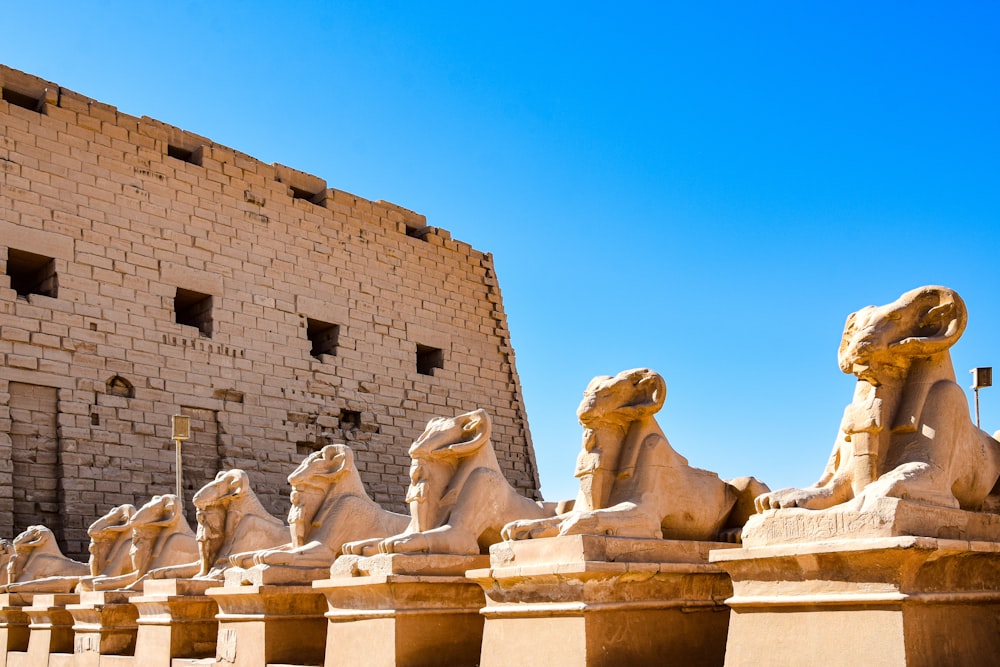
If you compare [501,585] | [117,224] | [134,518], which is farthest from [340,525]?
[117,224]

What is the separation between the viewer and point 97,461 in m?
13.0

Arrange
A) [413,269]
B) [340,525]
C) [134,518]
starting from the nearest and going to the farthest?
[340,525] → [134,518] → [413,269]

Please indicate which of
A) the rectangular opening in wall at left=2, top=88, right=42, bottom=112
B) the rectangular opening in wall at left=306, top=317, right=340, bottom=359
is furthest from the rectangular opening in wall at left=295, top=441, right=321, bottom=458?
the rectangular opening in wall at left=2, top=88, right=42, bottom=112

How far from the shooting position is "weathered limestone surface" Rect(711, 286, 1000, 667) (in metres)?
3.55

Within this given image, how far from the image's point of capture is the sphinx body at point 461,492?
5.87 meters

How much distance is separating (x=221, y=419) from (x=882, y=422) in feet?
38.1

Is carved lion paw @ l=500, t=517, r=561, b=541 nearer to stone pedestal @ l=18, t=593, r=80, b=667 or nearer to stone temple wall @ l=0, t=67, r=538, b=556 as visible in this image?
stone pedestal @ l=18, t=593, r=80, b=667

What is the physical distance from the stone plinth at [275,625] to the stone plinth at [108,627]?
1873 mm

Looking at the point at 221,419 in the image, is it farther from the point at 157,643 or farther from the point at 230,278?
the point at 157,643

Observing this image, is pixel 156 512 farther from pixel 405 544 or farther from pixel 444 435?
pixel 405 544

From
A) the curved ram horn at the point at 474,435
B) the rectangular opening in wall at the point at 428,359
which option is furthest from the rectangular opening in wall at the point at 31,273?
the curved ram horn at the point at 474,435

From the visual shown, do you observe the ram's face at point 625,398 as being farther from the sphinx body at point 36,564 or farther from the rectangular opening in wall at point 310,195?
the rectangular opening in wall at point 310,195

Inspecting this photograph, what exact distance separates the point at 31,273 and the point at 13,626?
5621 millimetres

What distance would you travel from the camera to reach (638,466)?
5.03 metres
